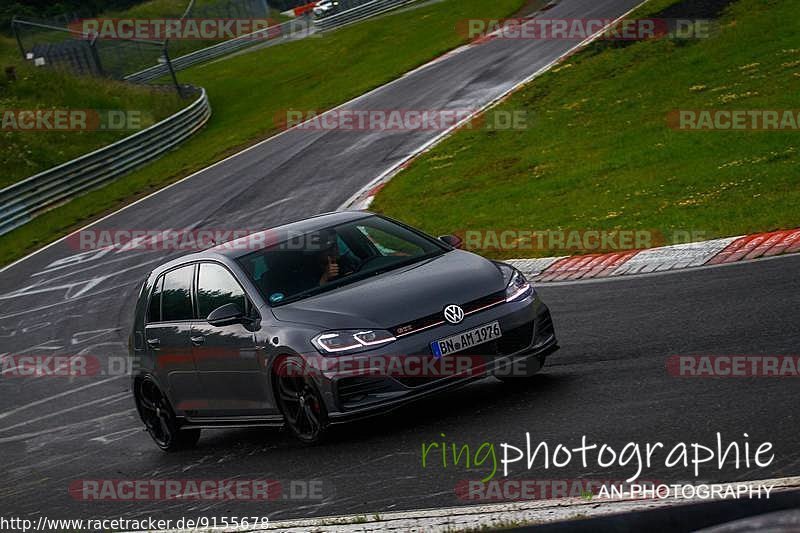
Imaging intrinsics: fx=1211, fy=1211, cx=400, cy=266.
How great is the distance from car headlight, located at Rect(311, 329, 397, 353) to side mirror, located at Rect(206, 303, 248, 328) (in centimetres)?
84

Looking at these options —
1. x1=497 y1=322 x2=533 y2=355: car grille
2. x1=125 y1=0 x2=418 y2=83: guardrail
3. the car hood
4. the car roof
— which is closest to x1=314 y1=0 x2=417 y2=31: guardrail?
x1=125 y1=0 x2=418 y2=83: guardrail

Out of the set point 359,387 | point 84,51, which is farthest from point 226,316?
point 84,51

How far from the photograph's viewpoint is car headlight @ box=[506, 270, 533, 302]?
28.6 feet

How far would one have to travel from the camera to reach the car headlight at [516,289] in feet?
28.6

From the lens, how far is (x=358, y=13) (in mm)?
62188

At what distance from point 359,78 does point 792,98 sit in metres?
24.0

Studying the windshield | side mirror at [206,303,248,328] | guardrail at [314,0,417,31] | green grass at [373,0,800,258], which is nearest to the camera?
side mirror at [206,303,248,328]

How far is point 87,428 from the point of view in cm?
1191

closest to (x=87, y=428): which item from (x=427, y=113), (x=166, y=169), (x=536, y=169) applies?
(x=536, y=169)

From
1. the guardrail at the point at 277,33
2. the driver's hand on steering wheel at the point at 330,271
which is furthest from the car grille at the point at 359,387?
the guardrail at the point at 277,33

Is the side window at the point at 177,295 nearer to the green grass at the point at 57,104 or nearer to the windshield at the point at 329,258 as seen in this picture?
the windshield at the point at 329,258

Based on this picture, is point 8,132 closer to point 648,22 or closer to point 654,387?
point 648,22

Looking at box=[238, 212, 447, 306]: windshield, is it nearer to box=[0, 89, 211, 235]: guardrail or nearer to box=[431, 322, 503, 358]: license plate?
box=[431, 322, 503, 358]: license plate

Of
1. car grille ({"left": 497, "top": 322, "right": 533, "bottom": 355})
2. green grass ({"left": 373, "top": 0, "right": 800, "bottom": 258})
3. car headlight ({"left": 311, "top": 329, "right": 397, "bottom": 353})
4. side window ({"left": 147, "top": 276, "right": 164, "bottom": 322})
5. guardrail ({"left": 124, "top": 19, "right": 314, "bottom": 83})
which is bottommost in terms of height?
guardrail ({"left": 124, "top": 19, "right": 314, "bottom": 83})
